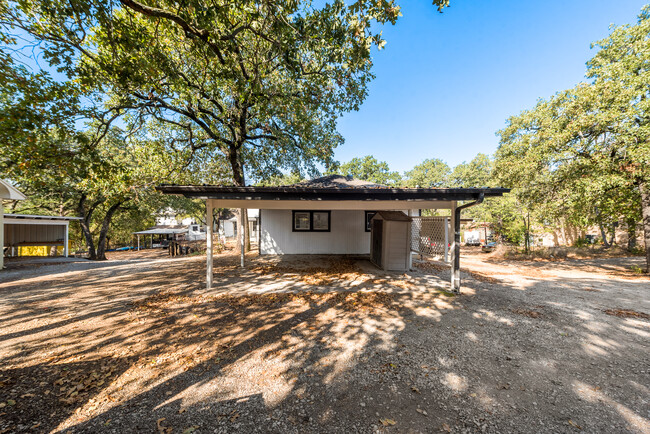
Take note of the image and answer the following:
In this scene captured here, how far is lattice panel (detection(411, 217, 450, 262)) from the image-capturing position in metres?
6.05

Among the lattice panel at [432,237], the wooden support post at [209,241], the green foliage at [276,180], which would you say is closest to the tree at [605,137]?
the lattice panel at [432,237]

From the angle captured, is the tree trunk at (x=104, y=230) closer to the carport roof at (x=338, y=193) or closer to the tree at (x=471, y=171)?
the carport roof at (x=338, y=193)

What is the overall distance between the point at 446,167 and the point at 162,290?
121 ft

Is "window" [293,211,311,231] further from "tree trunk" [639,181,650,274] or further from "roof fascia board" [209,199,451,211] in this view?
"tree trunk" [639,181,650,274]

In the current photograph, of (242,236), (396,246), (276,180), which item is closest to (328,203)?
(396,246)

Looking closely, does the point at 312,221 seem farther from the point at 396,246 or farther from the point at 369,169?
the point at 369,169

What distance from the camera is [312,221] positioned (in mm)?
11070

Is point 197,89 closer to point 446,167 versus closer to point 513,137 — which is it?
point 513,137

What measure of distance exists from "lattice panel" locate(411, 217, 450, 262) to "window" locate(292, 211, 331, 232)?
4501mm

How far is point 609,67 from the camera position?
7285 mm

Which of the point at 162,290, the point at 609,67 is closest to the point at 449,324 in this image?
the point at 162,290

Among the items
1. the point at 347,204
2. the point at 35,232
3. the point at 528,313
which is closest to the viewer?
the point at 528,313

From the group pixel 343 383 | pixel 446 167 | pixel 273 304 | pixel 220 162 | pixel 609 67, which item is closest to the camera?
pixel 343 383

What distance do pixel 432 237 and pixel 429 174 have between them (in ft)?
99.1
